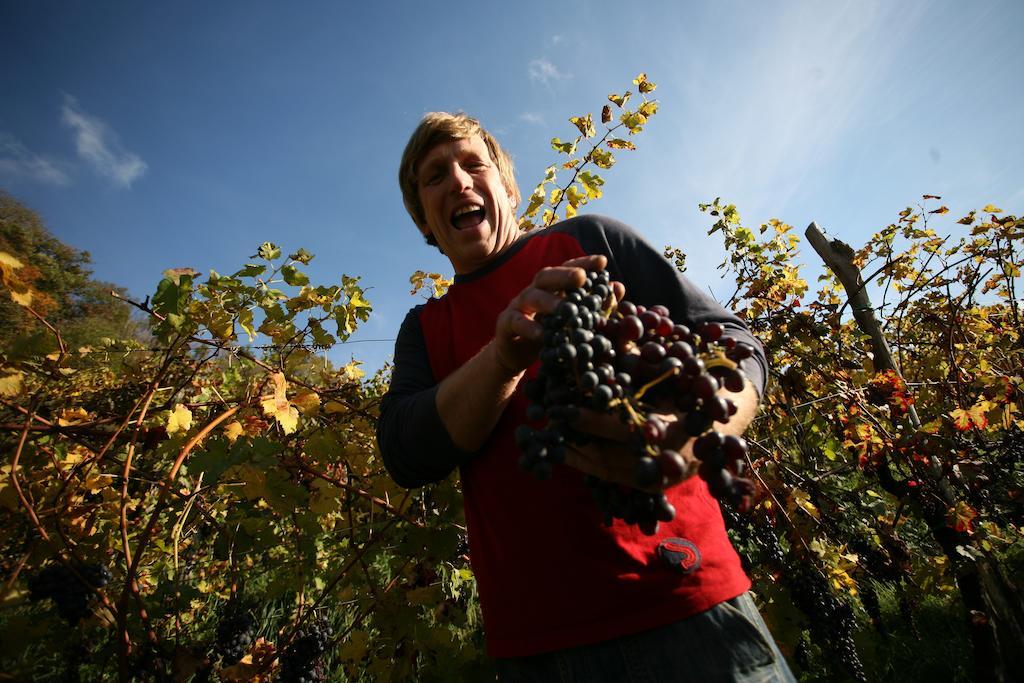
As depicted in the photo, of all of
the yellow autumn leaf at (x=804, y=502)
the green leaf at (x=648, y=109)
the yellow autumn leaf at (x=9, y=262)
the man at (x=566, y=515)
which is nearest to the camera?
the man at (x=566, y=515)

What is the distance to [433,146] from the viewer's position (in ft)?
6.22

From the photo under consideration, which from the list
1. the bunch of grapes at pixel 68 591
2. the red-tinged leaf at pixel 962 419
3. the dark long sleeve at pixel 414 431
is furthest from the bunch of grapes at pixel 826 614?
the bunch of grapes at pixel 68 591

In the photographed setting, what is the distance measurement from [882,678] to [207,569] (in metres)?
6.20

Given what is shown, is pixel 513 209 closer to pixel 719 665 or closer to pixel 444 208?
pixel 444 208

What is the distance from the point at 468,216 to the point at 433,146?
39 centimetres

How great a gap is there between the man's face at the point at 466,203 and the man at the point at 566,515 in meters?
0.18

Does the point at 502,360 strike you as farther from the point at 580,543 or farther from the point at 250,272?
the point at 250,272

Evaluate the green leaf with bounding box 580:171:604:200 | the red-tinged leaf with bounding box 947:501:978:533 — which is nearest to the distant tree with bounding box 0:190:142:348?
the green leaf with bounding box 580:171:604:200

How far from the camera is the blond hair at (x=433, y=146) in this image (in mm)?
1874

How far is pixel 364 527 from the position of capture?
231 cm

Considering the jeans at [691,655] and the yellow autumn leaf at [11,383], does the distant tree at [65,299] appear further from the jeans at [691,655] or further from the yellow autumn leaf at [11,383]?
the jeans at [691,655]

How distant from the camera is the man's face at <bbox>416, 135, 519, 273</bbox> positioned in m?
1.70

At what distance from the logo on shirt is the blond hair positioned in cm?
157

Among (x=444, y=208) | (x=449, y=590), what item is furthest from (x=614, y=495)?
(x=449, y=590)
